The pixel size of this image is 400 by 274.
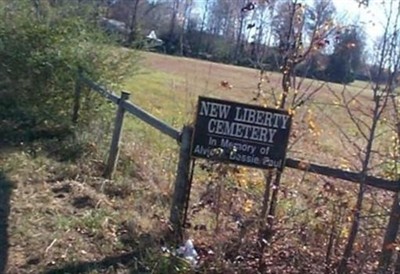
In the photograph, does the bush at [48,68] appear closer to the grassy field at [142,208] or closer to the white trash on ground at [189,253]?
the grassy field at [142,208]

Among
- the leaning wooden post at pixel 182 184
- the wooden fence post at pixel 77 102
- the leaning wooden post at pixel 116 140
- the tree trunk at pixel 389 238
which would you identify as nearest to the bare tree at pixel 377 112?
the tree trunk at pixel 389 238

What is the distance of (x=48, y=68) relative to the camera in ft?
30.8

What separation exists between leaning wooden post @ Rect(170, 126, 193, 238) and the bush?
4237 millimetres

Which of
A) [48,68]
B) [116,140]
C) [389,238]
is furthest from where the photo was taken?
[48,68]

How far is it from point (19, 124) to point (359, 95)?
636cm

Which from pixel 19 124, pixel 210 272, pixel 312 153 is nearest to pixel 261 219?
pixel 210 272

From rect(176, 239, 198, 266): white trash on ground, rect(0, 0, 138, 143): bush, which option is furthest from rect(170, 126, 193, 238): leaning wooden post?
rect(0, 0, 138, 143): bush

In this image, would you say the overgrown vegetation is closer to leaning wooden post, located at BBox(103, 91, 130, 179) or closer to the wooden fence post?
leaning wooden post, located at BBox(103, 91, 130, 179)

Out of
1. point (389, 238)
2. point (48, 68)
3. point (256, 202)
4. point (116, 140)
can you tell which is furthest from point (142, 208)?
point (48, 68)

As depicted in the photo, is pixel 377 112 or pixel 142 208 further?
pixel 142 208

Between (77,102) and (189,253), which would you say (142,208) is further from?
(77,102)

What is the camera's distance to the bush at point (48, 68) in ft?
30.8

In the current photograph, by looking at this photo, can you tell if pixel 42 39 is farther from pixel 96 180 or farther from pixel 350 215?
pixel 350 215

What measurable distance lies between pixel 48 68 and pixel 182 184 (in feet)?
15.9
